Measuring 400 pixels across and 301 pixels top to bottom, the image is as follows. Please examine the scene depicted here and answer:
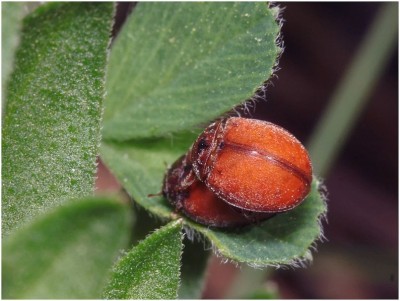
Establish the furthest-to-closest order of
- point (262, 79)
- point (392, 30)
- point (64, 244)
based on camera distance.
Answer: point (392, 30) < point (262, 79) < point (64, 244)

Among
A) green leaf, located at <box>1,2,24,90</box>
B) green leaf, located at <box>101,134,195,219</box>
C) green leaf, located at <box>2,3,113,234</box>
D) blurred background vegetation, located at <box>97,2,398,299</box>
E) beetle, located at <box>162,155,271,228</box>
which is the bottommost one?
blurred background vegetation, located at <box>97,2,398,299</box>

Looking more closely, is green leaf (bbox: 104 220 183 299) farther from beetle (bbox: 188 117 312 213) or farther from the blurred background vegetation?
the blurred background vegetation

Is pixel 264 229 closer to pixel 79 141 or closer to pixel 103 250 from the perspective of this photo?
pixel 79 141

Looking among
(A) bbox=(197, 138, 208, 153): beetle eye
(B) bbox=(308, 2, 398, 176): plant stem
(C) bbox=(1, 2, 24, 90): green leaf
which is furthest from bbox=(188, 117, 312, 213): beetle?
(B) bbox=(308, 2, 398, 176): plant stem

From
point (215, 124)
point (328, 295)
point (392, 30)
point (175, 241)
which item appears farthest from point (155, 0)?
point (328, 295)

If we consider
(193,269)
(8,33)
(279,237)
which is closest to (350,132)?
(193,269)

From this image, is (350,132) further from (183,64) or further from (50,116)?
(50,116)

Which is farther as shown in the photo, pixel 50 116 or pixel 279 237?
pixel 279 237
